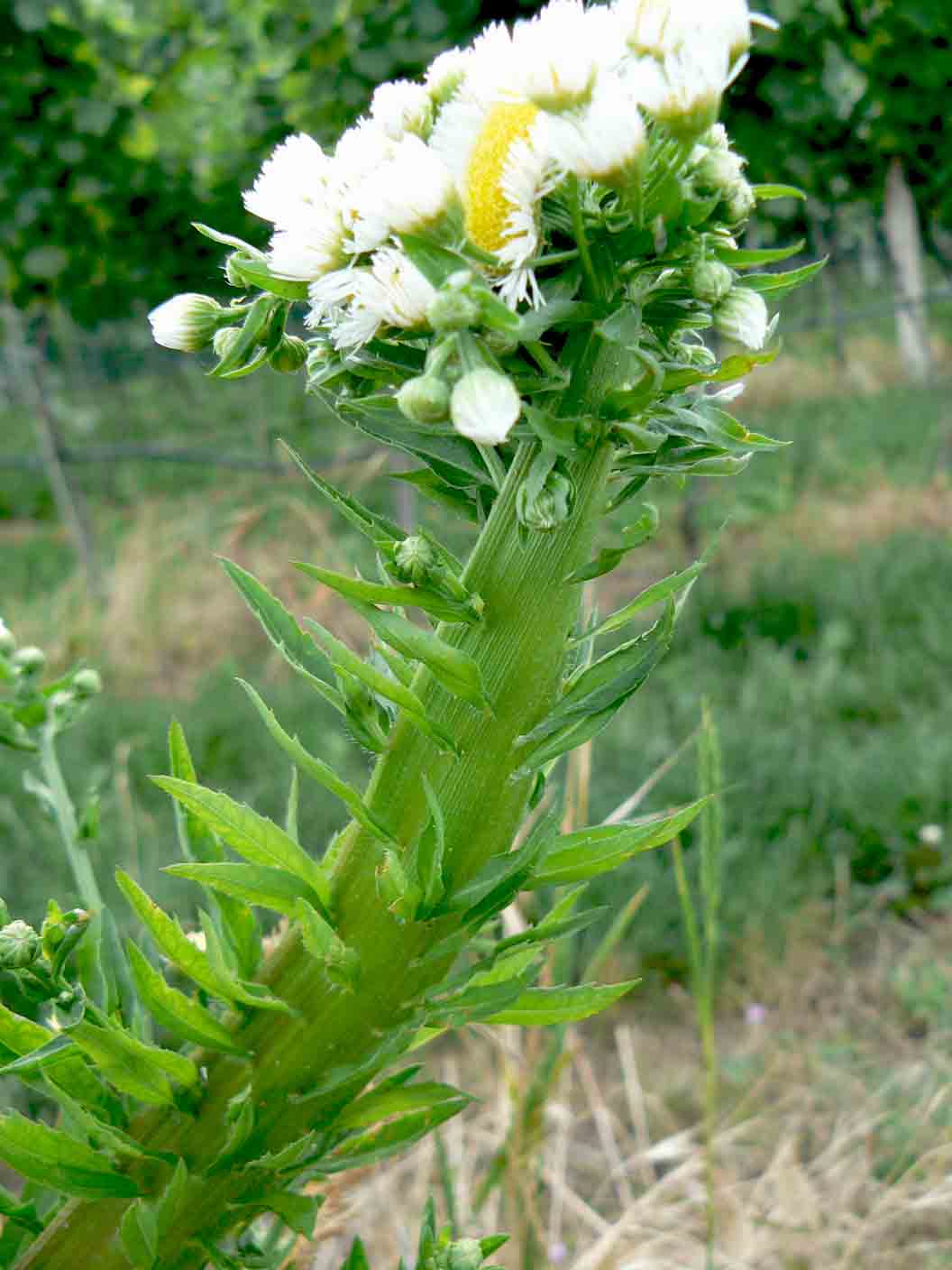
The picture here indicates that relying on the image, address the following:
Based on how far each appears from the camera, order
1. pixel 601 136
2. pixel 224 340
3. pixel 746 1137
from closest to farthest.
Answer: pixel 601 136
pixel 224 340
pixel 746 1137

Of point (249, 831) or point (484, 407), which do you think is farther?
point (249, 831)

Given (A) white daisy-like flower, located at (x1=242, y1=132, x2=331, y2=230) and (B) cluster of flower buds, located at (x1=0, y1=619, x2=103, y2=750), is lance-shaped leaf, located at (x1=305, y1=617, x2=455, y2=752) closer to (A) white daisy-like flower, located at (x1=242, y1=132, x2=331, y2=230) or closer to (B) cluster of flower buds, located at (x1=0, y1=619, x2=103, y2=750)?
(A) white daisy-like flower, located at (x1=242, y1=132, x2=331, y2=230)

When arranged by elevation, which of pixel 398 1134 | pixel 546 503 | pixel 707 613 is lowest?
pixel 707 613

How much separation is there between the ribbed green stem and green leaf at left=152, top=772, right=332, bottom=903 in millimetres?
20

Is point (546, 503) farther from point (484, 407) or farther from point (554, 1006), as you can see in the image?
point (554, 1006)

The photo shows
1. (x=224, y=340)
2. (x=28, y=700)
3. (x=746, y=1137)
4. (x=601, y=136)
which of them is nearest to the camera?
(x=601, y=136)

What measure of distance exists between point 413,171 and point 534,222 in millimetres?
47

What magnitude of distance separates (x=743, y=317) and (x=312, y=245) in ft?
0.54

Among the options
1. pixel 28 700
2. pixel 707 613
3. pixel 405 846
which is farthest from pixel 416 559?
pixel 707 613

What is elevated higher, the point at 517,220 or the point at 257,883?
the point at 517,220

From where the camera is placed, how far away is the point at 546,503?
0.44 metres

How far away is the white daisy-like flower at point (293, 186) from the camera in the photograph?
46 centimetres

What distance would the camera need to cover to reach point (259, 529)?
5.74 metres

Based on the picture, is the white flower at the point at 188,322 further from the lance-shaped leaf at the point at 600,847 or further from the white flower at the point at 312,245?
the lance-shaped leaf at the point at 600,847
